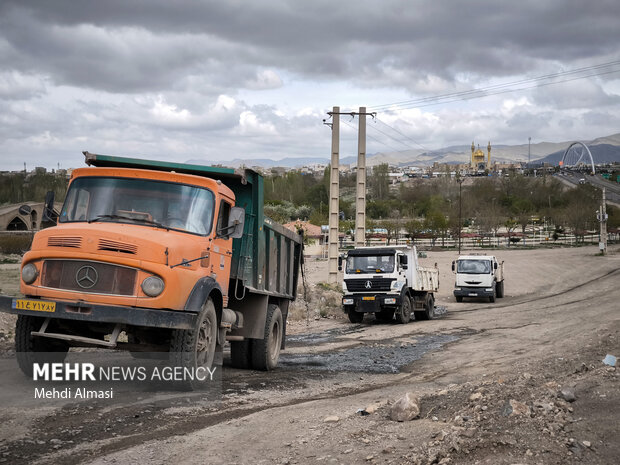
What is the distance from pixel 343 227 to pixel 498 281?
50043 mm

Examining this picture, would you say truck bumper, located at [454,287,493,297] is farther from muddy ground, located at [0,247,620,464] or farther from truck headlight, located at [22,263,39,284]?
truck headlight, located at [22,263,39,284]

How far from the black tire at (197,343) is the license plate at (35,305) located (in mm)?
1383

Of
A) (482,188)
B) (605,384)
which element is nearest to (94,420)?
(605,384)

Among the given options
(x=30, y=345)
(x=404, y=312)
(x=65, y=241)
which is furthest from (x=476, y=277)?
(x=65, y=241)

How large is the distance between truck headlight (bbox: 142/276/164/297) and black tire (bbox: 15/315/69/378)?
150 centimetres

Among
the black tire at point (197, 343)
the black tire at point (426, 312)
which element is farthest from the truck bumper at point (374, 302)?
the black tire at point (197, 343)

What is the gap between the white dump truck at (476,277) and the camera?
3450cm

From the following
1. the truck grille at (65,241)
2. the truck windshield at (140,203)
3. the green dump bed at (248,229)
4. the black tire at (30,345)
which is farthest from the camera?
the green dump bed at (248,229)

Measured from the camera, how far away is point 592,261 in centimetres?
5859

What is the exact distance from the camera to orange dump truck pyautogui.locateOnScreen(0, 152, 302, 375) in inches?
300

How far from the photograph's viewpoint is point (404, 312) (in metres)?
23.8

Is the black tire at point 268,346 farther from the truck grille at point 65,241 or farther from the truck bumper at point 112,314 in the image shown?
the truck grille at point 65,241

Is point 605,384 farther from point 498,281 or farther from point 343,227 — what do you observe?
point 343,227

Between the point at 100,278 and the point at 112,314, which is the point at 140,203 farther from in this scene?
the point at 112,314
